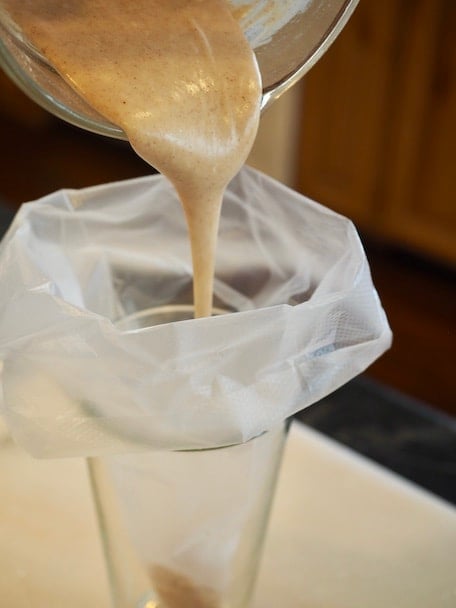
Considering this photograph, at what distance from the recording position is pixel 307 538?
0.50 metres

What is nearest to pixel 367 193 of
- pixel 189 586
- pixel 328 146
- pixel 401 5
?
pixel 328 146

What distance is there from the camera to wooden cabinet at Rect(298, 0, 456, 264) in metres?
1.39

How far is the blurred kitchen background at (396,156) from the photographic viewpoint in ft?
4.52

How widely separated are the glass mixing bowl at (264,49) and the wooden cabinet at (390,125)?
1038 mm

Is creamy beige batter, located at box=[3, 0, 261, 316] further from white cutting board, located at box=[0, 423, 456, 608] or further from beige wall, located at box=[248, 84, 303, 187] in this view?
beige wall, located at box=[248, 84, 303, 187]

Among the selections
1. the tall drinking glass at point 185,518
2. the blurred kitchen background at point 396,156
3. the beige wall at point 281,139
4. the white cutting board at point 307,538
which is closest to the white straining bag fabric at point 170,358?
the tall drinking glass at point 185,518

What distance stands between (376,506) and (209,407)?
212 mm

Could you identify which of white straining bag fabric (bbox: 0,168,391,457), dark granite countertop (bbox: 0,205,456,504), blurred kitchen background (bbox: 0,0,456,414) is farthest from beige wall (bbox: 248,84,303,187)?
white straining bag fabric (bbox: 0,168,391,457)

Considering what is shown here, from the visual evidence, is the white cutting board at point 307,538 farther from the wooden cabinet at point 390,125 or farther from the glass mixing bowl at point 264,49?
the wooden cabinet at point 390,125

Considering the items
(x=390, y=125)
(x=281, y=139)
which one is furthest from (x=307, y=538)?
(x=281, y=139)

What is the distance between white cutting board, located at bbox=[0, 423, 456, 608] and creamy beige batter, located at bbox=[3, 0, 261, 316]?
0.24 metres

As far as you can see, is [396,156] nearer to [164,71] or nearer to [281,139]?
[281,139]

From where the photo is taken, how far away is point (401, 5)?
4.54ft

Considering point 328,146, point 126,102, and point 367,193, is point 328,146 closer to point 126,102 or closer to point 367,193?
point 367,193
